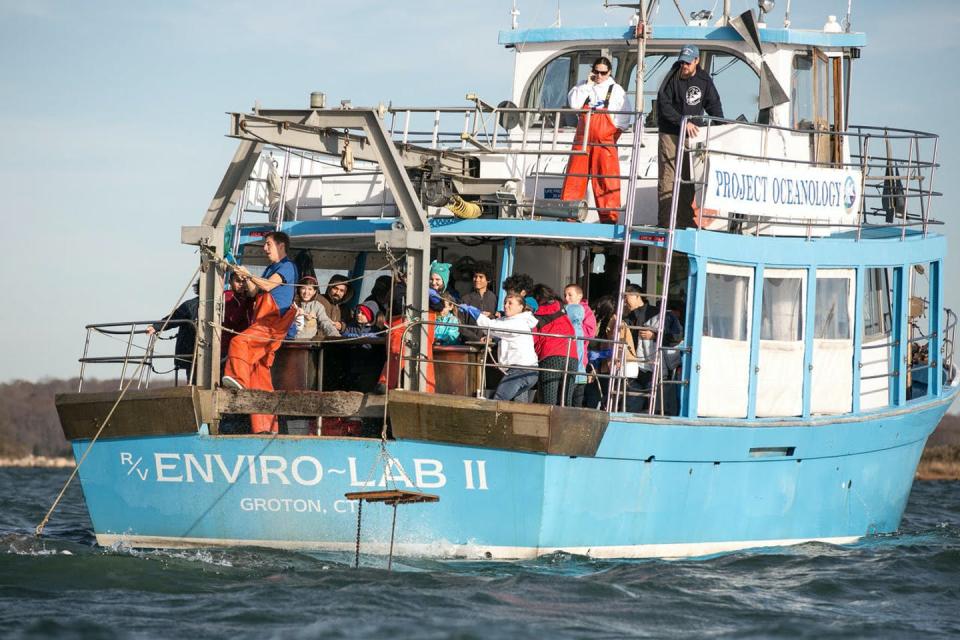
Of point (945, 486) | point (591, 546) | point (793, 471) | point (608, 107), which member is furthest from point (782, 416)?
point (945, 486)

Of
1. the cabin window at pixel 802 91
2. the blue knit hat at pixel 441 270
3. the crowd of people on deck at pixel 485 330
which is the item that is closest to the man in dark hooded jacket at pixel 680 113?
the crowd of people on deck at pixel 485 330

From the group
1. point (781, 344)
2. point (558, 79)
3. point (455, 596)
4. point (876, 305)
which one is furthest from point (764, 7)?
point (455, 596)

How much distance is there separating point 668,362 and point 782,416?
4.25ft

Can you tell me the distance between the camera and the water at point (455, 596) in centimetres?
998

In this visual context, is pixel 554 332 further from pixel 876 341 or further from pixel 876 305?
pixel 876 305

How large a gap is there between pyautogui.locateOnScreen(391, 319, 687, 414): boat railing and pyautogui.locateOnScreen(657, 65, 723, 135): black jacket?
2.46m

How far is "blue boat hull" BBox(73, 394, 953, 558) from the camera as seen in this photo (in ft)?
40.1

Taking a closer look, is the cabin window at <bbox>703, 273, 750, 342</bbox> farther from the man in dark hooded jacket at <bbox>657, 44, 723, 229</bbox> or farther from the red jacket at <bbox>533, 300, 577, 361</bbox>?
the red jacket at <bbox>533, 300, 577, 361</bbox>

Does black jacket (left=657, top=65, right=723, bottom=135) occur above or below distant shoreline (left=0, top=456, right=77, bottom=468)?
above

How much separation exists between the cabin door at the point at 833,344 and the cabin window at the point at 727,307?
38.8 inches

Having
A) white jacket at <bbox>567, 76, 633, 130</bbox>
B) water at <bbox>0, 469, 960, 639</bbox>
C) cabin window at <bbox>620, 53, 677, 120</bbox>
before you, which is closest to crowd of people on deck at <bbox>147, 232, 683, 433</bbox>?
water at <bbox>0, 469, 960, 639</bbox>

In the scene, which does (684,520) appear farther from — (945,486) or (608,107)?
(945,486)

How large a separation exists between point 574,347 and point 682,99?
3.39m

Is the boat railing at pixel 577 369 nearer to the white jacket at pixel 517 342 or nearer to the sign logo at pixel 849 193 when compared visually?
the white jacket at pixel 517 342
